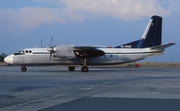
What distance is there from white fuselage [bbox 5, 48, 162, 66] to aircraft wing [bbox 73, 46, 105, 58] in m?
0.62

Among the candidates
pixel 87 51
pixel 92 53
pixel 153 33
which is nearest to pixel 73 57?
pixel 87 51

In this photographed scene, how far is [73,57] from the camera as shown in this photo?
37906 millimetres

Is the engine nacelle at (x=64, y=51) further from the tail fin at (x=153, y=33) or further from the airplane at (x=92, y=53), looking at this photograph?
the tail fin at (x=153, y=33)

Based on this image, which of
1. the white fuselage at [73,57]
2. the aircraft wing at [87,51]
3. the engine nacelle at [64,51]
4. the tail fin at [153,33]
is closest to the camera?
the aircraft wing at [87,51]

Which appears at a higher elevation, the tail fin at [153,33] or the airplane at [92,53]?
the tail fin at [153,33]

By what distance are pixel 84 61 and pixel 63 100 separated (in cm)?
2586

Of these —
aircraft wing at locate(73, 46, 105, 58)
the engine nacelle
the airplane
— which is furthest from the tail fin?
the engine nacelle

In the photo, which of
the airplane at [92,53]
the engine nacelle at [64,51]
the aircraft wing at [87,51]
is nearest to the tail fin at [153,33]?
the airplane at [92,53]

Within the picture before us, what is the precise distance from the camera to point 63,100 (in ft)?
39.8

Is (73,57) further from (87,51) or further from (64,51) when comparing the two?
(87,51)

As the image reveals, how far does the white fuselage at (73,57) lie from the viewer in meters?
37.5

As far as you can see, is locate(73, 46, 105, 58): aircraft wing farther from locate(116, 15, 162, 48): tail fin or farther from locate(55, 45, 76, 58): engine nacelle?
locate(116, 15, 162, 48): tail fin

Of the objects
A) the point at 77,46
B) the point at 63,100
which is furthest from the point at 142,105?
the point at 77,46

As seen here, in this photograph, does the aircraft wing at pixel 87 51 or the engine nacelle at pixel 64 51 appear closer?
the aircraft wing at pixel 87 51
